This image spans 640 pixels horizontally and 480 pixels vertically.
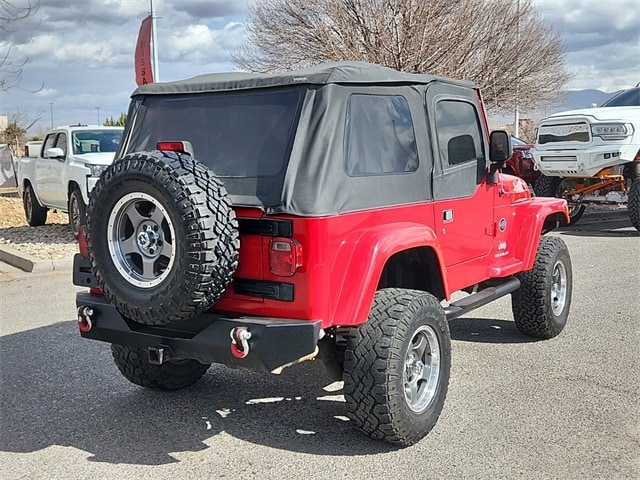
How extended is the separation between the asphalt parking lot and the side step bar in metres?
0.54

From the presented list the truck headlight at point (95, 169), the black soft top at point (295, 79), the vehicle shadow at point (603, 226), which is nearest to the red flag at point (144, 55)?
the truck headlight at point (95, 169)

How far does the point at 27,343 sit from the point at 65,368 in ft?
3.11

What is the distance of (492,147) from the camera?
17.3ft

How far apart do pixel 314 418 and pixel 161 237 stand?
1.58 m

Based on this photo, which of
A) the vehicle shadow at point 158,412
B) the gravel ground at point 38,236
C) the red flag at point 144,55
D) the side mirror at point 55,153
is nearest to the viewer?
the vehicle shadow at point 158,412

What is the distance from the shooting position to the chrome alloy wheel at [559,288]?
20.2 feet

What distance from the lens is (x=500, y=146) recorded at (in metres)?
5.22

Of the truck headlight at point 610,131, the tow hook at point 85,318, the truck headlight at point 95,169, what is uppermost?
the truck headlight at point 610,131

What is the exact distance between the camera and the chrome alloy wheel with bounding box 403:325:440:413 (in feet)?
13.6

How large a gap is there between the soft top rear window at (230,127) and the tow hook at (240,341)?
86 centimetres

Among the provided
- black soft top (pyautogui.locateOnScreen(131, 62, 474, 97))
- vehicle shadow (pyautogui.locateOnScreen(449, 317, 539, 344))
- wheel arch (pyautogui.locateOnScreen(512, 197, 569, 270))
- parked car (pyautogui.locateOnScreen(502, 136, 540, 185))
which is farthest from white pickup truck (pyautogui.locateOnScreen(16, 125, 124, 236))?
parked car (pyautogui.locateOnScreen(502, 136, 540, 185))

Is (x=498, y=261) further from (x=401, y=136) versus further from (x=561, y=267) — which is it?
(x=401, y=136)

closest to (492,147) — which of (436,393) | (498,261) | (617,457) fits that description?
(498,261)

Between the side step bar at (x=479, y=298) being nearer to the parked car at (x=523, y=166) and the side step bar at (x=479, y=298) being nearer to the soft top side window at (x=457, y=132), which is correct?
the soft top side window at (x=457, y=132)
